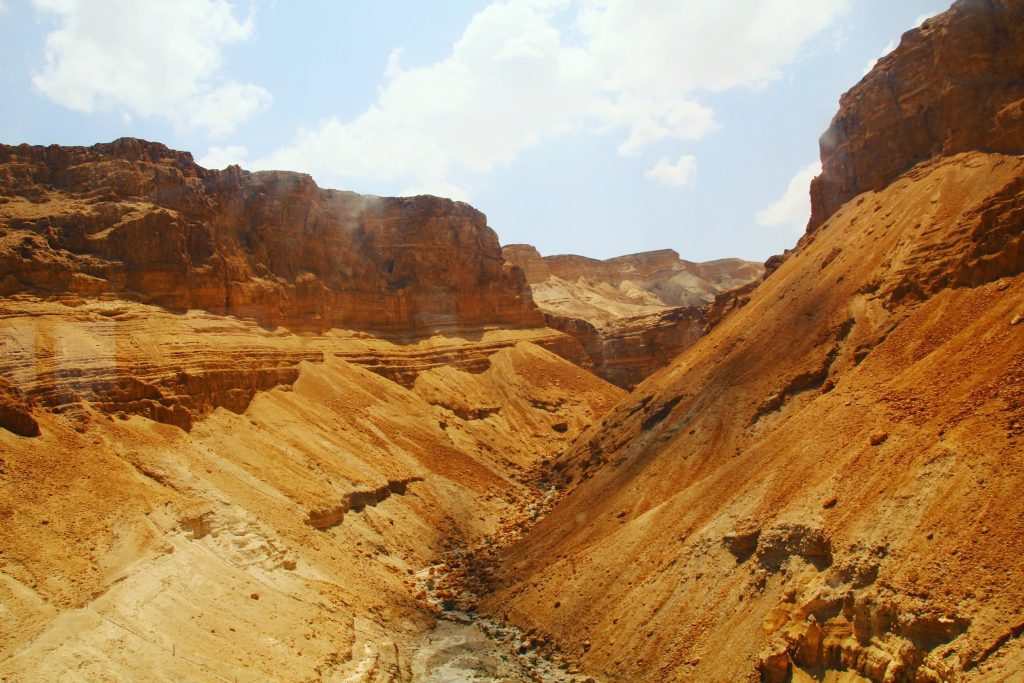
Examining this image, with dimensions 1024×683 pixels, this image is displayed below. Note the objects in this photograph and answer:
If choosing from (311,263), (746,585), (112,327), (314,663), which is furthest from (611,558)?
(311,263)

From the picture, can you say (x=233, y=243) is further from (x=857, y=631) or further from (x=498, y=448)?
(x=857, y=631)

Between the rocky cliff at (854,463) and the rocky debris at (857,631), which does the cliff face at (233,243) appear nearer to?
the rocky cliff at (854,463)

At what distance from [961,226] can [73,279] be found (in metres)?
31.4

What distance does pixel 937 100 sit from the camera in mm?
31984

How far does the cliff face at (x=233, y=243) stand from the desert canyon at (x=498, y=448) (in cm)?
17

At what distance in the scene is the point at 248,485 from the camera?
2538 centimetres

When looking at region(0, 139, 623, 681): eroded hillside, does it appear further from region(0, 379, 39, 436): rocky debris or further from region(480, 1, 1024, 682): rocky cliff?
region(480, 1, 1024, 682): rocky cliff

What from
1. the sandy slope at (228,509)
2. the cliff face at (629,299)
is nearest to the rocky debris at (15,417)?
the sandy slope at (228,509)

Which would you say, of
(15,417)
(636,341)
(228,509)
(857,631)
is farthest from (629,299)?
(857,631)

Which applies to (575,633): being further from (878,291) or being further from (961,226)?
(961,226)

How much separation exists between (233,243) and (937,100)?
3164 centimetres

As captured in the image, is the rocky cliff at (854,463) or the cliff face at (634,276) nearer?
the rocky cliff at (854,463)

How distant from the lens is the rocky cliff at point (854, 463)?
14297mm

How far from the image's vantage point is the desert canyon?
620 inches
